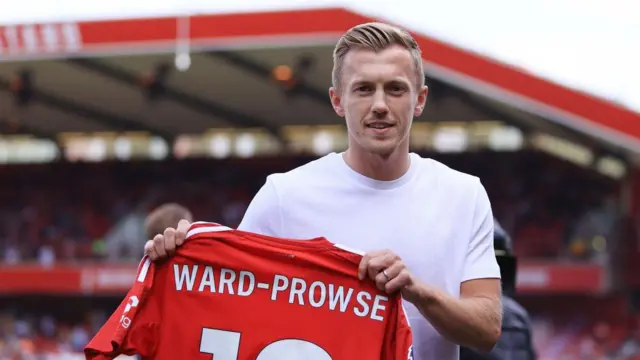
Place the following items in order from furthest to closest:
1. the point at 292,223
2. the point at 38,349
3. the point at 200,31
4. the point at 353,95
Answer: the point at 38,349, the point at 200,31, the point at 292,223, the point at 353,95

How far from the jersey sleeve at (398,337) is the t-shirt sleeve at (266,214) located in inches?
17.8

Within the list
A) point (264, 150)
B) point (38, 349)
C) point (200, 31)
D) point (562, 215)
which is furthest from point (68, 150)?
point (562, 215)

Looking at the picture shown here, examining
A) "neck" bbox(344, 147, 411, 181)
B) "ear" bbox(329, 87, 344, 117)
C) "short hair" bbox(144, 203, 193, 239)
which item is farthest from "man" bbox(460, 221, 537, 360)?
"short hair" bbox(144, 203, 193, 239)

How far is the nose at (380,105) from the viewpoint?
3.07 metres

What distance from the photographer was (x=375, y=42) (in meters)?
3.12

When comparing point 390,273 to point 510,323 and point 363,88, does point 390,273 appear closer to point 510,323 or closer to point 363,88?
point 363,88

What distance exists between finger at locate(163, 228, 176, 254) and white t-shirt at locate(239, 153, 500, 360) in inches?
8.6

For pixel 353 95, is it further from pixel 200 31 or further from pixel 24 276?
pixel 24 276

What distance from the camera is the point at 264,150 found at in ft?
79.7

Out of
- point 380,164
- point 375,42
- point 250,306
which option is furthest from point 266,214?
point 375,42

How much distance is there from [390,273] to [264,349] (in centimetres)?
50

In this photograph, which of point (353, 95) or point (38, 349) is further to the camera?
point (38, 349)

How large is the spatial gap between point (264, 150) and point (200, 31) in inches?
280

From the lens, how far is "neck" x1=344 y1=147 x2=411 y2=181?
3240 millimetres
